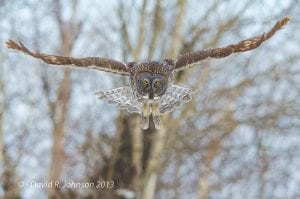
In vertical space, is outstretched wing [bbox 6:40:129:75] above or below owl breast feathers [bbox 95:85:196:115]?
above

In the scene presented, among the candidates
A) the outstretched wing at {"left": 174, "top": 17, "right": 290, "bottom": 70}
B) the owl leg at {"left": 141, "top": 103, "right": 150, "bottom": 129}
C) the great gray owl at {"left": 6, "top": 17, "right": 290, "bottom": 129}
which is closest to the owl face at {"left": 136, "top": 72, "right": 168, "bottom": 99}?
the great gray owl at {"left": 6, "top": 17, "right": 290, "bottom": 129}

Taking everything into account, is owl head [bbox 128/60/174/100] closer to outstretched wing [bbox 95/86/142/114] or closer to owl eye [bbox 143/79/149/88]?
owl eye [bbox 143/79/149/88]

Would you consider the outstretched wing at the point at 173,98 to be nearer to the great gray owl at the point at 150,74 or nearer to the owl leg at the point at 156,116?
the great gray owl at the point at 150,74

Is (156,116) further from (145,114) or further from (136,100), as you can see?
(136,100)

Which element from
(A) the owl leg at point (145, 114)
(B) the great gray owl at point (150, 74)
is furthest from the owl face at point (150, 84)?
(A) the owl leg at point (145, 114)

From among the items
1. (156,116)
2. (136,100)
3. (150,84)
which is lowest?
(156,116)

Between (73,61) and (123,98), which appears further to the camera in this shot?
(123,98)

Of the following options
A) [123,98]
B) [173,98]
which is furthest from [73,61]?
[173,98]
